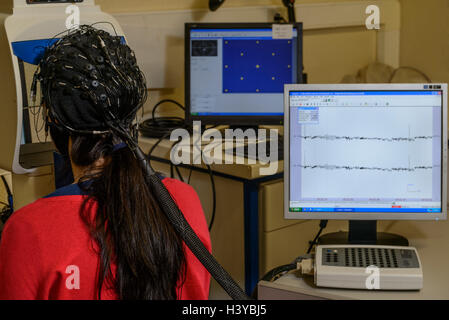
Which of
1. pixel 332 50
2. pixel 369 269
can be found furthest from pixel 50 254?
pixel 332 50

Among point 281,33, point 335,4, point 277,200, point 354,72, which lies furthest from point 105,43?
point 354,72

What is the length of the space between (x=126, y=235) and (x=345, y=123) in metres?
0.70

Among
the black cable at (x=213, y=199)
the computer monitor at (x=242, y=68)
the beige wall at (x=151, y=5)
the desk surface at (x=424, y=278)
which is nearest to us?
the desk surface at (x=424, y=278)

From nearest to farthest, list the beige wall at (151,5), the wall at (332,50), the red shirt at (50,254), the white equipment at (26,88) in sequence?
the red shirt at (50,254), the white equipment at (26,88), the beige wall at (151,5), the wall at (332,50)

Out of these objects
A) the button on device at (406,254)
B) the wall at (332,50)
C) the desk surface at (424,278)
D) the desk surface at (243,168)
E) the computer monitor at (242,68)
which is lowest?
the desk surface at (424,278)

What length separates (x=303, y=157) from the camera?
151cm

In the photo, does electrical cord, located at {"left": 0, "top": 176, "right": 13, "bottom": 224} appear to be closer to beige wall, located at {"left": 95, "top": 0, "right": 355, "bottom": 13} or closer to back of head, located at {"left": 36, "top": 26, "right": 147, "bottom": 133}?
back of head, located at {"left": 36, "top": 26, "right": 147, "bottom": 133}

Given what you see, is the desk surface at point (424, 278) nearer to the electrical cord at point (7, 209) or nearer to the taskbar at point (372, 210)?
the taskbar at point (372, 210)

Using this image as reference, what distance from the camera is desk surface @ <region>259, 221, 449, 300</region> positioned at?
51.9 inches

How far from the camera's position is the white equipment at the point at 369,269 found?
4.35 feet

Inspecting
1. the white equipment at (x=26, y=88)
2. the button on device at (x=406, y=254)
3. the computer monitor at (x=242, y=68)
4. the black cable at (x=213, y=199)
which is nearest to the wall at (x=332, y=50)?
the computer monitor at (x=242, y=68)

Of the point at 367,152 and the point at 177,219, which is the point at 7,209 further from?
the point at 367,152

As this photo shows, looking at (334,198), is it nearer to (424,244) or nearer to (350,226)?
(350,226)

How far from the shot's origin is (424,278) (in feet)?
4.59
